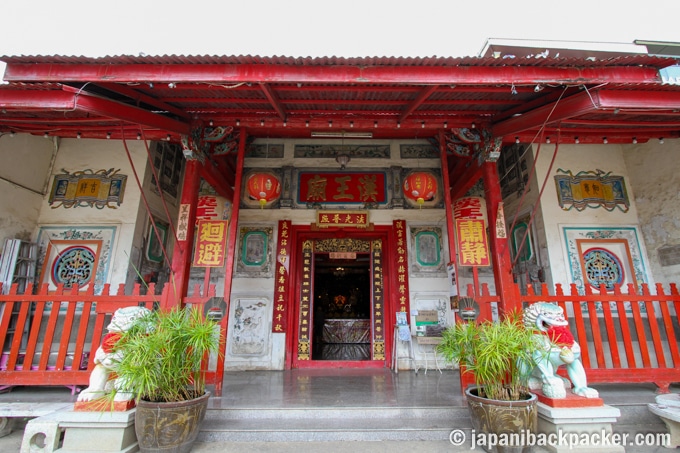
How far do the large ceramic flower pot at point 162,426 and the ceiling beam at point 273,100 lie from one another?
2.76 metres

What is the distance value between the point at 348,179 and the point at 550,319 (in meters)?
3.70

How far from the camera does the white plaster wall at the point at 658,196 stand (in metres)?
4.38

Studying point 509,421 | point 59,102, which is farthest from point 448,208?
point 59,102

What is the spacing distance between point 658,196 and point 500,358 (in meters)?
3.99

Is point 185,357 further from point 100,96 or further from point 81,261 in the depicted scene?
point 81,261

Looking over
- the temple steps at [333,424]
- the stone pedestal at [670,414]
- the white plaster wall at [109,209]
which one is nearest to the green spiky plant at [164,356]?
the temple steps at [333,424]

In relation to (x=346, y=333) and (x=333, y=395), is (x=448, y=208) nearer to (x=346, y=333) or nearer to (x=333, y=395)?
(x=333, y=395)

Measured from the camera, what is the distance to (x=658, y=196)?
15.0ft

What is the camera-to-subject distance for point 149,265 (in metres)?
5.07

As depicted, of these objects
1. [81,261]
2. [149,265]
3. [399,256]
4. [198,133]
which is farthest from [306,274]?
[81,261]

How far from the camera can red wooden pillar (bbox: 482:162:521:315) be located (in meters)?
3.56

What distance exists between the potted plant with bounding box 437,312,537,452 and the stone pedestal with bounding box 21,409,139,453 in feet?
8.43

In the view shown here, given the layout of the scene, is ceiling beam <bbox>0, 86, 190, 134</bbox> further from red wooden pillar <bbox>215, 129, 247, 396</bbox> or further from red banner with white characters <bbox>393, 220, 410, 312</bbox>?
red banner with white characters <bbox>393, 220, 410, 312</bbox>

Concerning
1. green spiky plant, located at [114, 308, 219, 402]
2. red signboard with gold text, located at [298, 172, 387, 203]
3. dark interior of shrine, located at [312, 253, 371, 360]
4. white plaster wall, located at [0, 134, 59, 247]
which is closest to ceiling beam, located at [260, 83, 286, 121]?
red signboard with gold text, located at [298, 172, 387, 203]
